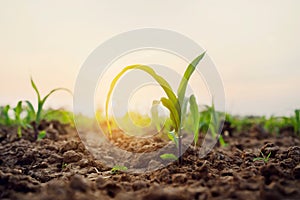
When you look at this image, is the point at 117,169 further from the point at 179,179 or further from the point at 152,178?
the point at 179,179

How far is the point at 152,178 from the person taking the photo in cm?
167

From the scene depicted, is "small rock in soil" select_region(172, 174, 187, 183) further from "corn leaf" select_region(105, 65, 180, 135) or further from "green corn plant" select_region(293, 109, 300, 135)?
"green corn plant" select_region(293, 109, 300, 135)

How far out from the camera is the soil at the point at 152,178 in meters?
1.26

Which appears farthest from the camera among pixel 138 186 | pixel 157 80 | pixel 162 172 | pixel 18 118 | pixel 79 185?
pixel 18 118

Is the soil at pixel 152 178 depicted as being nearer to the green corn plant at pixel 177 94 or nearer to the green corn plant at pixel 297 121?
the green corn plant at pixel 177 94

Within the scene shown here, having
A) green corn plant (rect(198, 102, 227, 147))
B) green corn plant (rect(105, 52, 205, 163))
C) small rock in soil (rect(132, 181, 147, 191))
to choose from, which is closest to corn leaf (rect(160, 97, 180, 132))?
green corn plant (rect(105, 52, 205, 163))

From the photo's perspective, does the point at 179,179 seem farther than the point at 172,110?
No

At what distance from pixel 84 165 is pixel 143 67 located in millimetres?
809

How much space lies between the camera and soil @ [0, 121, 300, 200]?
1.26 meters

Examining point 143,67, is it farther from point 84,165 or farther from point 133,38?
point 84,165

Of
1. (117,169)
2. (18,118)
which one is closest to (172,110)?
(117,169)

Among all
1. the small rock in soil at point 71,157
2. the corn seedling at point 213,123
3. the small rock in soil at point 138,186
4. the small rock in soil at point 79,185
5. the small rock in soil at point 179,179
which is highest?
the corn seedling at point 213,123

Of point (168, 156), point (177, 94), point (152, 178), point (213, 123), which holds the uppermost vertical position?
point (177, 94)

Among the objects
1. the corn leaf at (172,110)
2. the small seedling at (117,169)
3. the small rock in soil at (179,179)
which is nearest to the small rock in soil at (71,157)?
the small seedling at (117,169)
